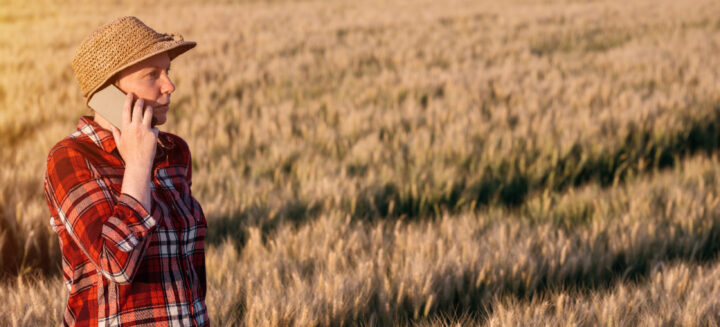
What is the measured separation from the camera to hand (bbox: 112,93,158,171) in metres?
1.08

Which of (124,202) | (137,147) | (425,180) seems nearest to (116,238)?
(124,202)

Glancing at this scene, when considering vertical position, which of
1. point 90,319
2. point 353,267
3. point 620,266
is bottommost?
point 620,266

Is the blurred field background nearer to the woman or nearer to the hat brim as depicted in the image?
the woman

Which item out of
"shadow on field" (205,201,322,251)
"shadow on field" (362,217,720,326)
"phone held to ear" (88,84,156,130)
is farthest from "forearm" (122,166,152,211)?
"shadow on field" (205,201,322,251)

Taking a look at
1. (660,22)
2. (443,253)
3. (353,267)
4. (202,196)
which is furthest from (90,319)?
(660,22)

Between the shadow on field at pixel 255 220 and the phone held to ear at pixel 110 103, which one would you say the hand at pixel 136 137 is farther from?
the shadow on field at pixel 255 220

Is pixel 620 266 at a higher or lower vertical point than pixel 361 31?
lower

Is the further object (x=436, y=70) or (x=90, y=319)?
(x=436, y=70)

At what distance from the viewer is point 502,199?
11.5ft

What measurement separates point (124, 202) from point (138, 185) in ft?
0.13

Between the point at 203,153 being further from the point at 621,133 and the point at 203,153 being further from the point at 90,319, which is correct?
the point at 621,133

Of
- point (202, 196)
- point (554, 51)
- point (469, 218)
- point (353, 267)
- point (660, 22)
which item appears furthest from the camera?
point (660, 22)

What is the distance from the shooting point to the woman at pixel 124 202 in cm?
107

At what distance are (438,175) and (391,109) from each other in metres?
1.74
